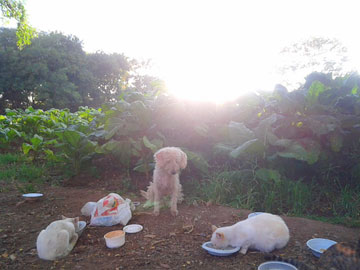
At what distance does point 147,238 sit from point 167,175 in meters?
0.90

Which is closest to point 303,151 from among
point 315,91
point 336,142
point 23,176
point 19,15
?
point 336,142

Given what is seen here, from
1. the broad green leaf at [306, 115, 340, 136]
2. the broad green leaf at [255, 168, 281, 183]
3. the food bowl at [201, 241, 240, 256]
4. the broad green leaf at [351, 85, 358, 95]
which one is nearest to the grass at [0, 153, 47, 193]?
the food bowl at [201, 241, 240, 256]

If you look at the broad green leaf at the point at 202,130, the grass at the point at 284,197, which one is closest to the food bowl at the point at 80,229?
the grass at the point at 284,197

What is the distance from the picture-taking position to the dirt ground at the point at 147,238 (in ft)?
6.72

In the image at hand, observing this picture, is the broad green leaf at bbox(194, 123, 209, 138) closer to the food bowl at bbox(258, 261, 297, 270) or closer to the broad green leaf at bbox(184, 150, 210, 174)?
the broad green leaf at bbox(184, 150, 210, 174)

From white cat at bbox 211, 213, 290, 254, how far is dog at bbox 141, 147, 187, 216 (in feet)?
3.33

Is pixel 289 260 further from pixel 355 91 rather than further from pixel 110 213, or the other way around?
pixel 355 91

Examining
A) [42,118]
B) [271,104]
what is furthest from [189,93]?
[42,118]

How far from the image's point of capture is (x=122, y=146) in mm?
4199

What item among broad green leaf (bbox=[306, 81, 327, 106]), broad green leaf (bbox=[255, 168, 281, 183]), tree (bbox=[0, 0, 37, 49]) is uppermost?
tree (bbox=[0, 0, 37, 49])

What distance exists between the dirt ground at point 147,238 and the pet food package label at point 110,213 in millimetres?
65

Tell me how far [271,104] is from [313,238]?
8.39 ft

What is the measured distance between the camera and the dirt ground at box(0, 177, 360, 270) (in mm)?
2047

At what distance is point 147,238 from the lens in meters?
2.50
